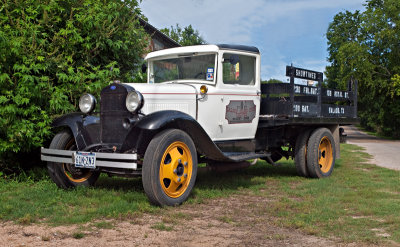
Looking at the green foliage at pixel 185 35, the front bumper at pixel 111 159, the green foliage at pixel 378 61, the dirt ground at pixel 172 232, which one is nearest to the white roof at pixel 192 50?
the front bumper at pixel 111 159

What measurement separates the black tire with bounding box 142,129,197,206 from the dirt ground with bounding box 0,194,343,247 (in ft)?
0.96

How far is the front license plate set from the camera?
513 cm

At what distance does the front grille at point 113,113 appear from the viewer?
18.2 feet

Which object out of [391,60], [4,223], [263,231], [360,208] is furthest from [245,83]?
[391,60]

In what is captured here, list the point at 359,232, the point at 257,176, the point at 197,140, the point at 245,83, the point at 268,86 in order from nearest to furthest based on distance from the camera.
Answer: the point at 359,232
the point at 197,140
the point at 245,83
the point at 268,86
the point at 257,176

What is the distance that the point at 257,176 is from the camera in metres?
8.06

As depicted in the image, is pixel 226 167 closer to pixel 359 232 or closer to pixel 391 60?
pixel 359 232

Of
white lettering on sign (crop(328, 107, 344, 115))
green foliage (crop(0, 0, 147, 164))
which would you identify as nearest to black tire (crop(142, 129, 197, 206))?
green foliage (crop(0, 0, 147, 164))

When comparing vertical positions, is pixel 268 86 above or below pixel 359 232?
above

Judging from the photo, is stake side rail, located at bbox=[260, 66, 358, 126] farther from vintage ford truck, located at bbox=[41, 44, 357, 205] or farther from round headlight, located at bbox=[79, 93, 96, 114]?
round headlight, located at bbox=[79, 93, 96, 114]

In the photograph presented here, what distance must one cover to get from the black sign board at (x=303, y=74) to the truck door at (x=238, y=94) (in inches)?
26.3

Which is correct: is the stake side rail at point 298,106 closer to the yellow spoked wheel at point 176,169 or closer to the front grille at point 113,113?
the yellow spoked wheel at point 176,169

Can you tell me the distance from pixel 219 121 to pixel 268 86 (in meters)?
1.65

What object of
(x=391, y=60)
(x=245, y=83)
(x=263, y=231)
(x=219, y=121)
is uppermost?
(x=391, y=60)
